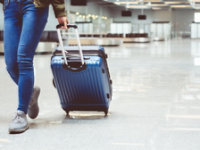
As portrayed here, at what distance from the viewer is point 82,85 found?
3.30 meters

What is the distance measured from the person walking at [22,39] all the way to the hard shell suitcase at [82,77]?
22cm

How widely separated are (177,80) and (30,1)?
3.99 metres

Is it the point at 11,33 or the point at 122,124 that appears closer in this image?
the point at 11,33

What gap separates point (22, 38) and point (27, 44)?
59 millimetres

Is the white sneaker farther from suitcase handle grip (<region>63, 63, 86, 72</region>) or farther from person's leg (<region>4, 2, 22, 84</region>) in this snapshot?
suitcase handle grip (<region>63, 63, 86, 72</region>)

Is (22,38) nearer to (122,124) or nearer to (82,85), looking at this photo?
(82,85)

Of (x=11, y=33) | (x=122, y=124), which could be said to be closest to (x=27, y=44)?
(x=11, y=33)

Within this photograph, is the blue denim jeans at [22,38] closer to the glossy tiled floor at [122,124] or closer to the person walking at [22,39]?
the person walking at [22,39]

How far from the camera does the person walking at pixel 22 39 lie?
2916 millimetres

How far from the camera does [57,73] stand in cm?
323

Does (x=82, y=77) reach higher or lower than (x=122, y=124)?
higher

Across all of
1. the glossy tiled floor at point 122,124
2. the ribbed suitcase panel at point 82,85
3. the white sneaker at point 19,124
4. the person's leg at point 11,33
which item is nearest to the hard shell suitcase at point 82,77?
the ribbed suitcase panel at point 82,85

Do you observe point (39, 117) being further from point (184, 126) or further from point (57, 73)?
point (184, 126)

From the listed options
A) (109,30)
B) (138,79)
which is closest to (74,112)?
(138,79)
